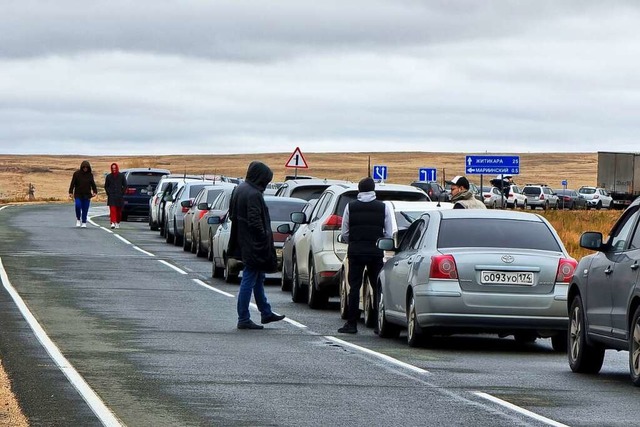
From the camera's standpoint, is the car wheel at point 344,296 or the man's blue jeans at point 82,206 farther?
the man's blue jeans at point 82,206

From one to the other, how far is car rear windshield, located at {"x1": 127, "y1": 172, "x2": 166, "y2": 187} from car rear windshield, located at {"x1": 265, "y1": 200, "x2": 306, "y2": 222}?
26.0m

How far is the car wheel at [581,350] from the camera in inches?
556

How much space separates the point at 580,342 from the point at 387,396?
3053 mm

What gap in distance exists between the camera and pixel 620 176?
94.1 m

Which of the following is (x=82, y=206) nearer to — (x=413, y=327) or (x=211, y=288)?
(x=211, y=288)

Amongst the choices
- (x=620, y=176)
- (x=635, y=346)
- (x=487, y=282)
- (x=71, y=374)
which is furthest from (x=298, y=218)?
(x=620, y=176)

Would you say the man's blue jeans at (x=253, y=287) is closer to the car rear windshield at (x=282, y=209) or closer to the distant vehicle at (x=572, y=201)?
the car rear windshield at (x=282, y=209)

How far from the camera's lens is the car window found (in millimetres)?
13703

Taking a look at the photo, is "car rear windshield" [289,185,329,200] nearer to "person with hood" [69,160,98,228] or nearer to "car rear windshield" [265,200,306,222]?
"car rear windshield" [265,200,306,222]

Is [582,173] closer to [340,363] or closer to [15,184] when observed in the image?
[15,184]

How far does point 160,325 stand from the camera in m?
18.1

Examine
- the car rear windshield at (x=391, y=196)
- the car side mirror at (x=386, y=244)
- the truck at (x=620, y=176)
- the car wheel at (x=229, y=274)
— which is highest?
the car rear windshield at (x=391, y=196)

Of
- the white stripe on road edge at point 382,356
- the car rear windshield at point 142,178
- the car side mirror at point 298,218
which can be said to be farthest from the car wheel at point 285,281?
the car rear windshield at point 142,178

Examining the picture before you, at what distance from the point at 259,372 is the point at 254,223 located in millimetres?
5171
